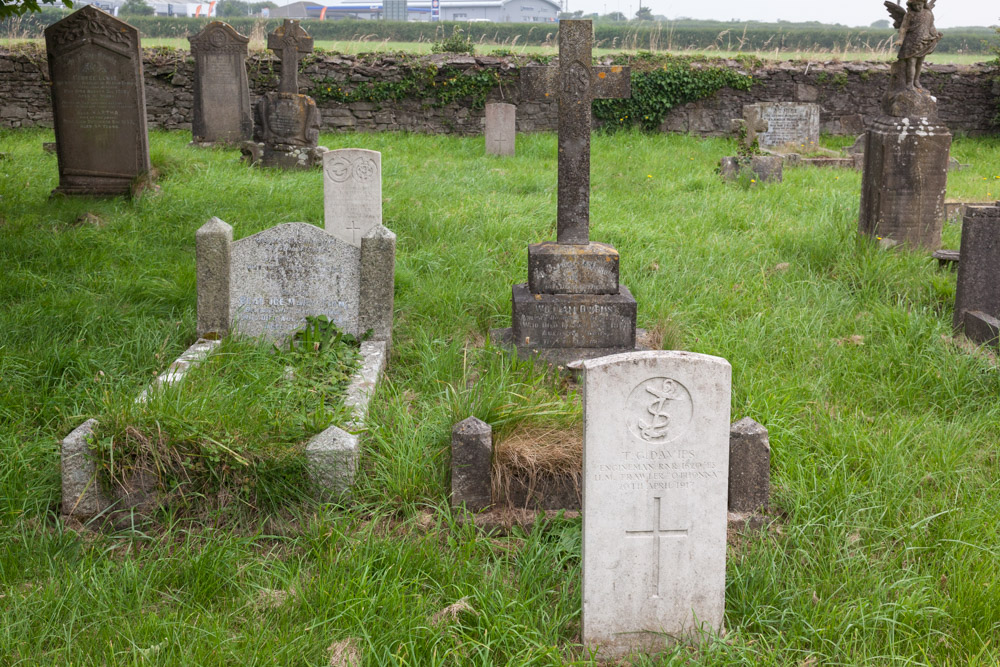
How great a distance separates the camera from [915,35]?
7.57 meters

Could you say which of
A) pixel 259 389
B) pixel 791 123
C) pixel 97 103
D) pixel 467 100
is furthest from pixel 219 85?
pixel 259 389

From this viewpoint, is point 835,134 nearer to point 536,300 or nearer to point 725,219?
point 725,219

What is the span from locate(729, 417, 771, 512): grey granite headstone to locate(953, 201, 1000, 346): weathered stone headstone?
8.81 ft

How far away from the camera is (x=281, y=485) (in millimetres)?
3623

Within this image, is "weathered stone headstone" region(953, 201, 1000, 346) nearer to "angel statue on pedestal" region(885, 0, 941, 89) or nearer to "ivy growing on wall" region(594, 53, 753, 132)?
"angel statue on pedestal" region(885, 0, 941, 89)

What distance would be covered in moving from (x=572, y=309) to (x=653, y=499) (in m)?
2.56

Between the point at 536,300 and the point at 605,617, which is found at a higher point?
the point at 536,300

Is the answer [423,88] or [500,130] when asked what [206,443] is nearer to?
[500,130]

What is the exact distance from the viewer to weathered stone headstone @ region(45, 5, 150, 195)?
8.65 m

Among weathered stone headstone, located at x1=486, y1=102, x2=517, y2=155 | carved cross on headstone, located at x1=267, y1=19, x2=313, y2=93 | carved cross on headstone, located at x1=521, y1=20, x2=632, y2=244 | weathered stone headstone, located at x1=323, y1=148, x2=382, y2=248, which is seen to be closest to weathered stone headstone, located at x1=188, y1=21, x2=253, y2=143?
carved cross on headstone, located at x1=267, y1=19, x2=313, y2=93

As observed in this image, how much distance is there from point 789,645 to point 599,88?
3.61 meters

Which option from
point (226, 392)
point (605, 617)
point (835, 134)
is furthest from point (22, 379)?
point (835, 134)

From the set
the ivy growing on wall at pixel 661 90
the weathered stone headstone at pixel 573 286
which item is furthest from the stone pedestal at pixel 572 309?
the ivy growing on wall at pixel 661 90

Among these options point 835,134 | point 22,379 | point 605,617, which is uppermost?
point 835,134
